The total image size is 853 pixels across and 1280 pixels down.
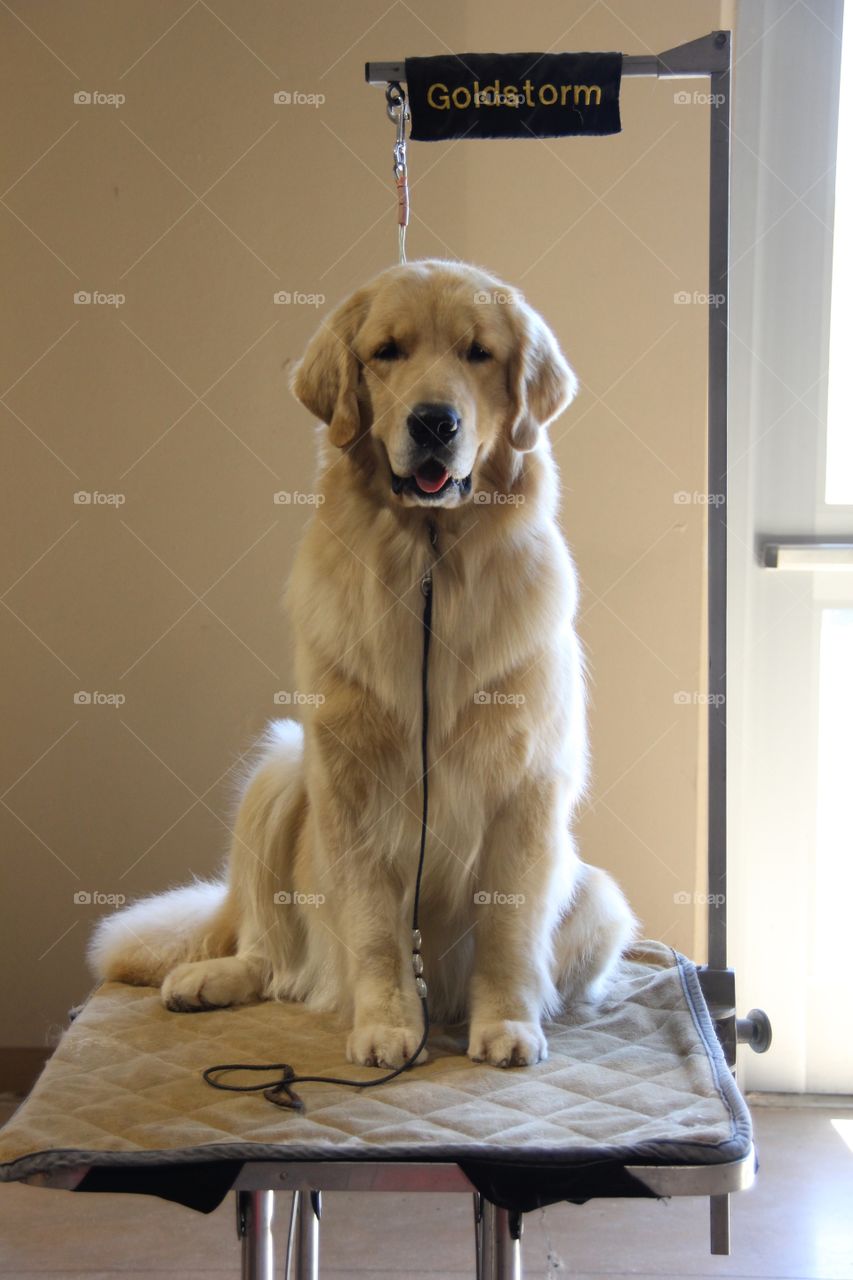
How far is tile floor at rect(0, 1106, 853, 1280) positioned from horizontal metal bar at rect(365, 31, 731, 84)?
6.50 ft

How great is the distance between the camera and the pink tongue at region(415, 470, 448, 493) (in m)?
1.60

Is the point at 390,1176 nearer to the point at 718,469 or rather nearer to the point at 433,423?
the point at 433,423

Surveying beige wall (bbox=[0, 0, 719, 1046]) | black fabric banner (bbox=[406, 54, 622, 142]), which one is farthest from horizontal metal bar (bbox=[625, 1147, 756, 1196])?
beige wall (bbox=[0, 0, 719, 1046])

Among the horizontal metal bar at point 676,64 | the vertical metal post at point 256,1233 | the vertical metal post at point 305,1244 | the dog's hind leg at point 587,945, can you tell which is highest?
the horizontal metal bar at point 676,64

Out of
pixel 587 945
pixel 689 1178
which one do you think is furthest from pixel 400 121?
pixel 689 1178

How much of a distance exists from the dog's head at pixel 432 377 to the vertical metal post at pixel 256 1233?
0.84 meters

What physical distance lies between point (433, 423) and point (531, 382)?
21 centimetres

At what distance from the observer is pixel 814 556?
9.14 ft

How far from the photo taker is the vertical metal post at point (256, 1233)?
4.29 ft

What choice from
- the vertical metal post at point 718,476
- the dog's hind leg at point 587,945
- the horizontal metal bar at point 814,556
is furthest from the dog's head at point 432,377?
the horizontal metal bar at point 814,556

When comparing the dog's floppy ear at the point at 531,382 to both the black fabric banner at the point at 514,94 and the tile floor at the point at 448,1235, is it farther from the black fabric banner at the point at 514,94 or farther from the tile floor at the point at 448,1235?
the tile floor at the point at 448,1235

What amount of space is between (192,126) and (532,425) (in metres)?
1.45

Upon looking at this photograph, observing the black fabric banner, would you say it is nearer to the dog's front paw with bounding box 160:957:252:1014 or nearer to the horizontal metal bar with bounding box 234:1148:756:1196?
the dog's front paw with bounding box 160:957:252:1014

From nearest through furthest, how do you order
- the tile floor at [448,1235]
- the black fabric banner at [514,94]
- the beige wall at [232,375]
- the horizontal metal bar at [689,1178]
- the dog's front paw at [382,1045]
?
1. the horizontal metal bar at [689,1178]
2. the dog's front paw at [382,1045]
3. the black fabric banner at [514,94]
4. the tile floor at [448,1235]
5. the beige wall at [232,375]
